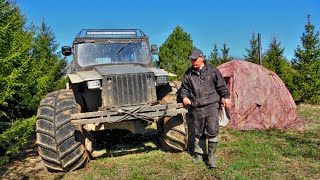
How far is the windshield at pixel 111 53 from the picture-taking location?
22.0 ft

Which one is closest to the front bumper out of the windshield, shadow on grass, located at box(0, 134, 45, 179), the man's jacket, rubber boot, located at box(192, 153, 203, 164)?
the man's jacket

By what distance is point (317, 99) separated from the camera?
1541 centimetres

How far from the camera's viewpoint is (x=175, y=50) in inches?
971

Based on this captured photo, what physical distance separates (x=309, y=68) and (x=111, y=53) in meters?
12.0

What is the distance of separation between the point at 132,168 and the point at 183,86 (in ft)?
5.44

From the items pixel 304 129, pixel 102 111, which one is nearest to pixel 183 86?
pixel 102 111

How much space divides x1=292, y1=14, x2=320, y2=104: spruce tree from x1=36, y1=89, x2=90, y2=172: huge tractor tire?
13160mm

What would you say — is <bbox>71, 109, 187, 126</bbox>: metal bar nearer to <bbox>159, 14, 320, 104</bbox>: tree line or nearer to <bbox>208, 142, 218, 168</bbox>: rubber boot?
<bbox>208, 142, 218, 168</bbox>: rubber boot

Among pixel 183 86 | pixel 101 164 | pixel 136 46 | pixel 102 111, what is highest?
pixel 136 46

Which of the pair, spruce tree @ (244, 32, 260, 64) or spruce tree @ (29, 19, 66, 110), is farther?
spruce tree @ (244, 32, 260, 64)

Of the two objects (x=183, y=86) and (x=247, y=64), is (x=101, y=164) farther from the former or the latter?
(x=247, y=64)

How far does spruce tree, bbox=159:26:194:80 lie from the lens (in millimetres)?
24141

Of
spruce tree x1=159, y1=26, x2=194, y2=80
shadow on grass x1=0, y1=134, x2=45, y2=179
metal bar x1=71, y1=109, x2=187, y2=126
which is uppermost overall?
spruce tree x1=159, y1=26, x2=194, y2=80

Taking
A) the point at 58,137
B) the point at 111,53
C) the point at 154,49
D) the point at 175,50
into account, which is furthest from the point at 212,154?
the point at 175,50
